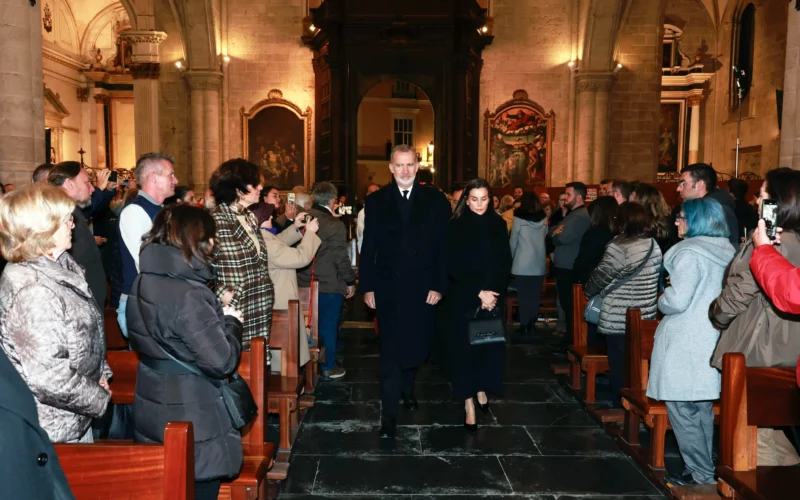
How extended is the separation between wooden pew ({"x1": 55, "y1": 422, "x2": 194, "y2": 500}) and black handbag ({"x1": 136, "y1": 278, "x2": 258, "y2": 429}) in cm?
68

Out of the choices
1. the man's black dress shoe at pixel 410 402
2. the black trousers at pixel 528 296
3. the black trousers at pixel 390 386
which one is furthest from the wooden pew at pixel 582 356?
the black trousers at pixel 528 296

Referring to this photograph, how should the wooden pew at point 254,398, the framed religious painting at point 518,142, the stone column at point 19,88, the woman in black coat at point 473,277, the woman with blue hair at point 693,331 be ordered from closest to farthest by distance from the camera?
1. the wooden pew at point 254,398
2. the woman with blue hair at point 693,331
3. the woman in black coat at point 473,277
4. the stone column at point 19,88
5. the framed religious painting at point 518,142

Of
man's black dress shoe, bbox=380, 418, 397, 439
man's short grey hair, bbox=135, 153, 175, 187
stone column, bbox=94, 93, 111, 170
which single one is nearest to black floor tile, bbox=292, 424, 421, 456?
man's black dress shoe, bbox=380, 418, 397, 439

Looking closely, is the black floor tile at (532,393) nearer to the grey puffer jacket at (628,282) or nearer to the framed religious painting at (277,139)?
the grey puffer jacket at (628,282)

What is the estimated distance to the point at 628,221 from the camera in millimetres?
4957

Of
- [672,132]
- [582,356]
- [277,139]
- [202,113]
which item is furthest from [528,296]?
[672,132]

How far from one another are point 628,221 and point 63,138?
25450 millimetres

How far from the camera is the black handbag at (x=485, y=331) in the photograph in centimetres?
482

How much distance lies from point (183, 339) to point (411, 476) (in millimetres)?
2024

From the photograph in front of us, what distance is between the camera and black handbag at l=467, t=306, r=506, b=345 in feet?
15.8

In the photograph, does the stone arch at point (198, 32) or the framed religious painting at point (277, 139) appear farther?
the framed religious painting at point (277, 139)

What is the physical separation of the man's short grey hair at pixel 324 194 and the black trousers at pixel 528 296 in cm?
295

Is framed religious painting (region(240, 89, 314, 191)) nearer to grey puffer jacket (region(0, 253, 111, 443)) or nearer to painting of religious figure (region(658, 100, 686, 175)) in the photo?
painting of religious figure (region(658, 100, 686, 175))

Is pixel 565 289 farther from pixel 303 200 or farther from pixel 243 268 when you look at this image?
pixel 243 268
